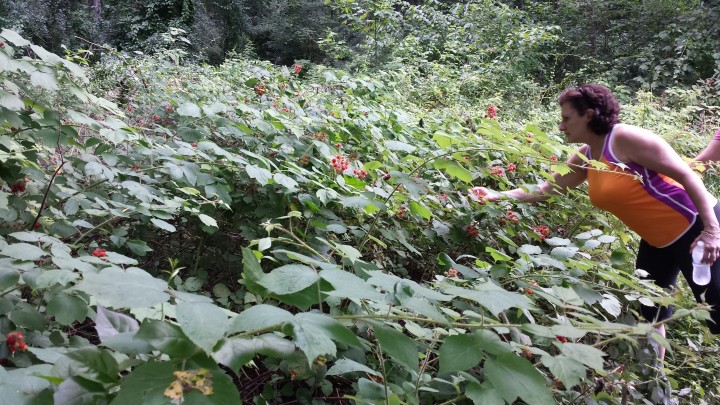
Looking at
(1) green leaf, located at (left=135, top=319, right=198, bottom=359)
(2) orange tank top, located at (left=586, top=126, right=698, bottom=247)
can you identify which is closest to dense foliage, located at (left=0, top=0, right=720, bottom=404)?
(1) green leaf, located at (left=135, top=319, right=198, bottom=359)

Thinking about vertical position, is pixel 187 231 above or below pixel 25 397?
below

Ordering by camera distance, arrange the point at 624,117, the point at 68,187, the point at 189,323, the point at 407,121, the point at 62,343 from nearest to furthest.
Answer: the point at 189,323 → the point at 62,343 → the point at 68,187 → the point at 407,121 → the point at 624,117

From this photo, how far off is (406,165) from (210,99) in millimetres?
1325

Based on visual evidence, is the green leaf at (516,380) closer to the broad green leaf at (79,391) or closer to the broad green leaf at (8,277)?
the broad green leaf at (79,391)

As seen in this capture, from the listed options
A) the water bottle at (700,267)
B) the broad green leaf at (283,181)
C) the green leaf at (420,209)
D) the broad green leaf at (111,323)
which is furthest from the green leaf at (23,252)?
the water bottle at (700,267)

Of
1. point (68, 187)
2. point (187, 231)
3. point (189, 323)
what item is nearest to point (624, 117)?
point (187, 231)

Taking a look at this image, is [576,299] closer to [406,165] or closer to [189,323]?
[189,323]

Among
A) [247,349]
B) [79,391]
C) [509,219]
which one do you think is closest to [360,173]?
[509,219]

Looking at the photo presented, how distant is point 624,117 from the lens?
21.1ft

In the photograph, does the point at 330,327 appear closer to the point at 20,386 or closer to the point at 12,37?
the point at 20,386

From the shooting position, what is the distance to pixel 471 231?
2.15 metres

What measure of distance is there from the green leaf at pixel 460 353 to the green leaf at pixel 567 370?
0.13 meters

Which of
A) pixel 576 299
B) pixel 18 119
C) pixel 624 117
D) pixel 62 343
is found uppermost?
pixel 18 119

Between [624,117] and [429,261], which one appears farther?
[624,117]
